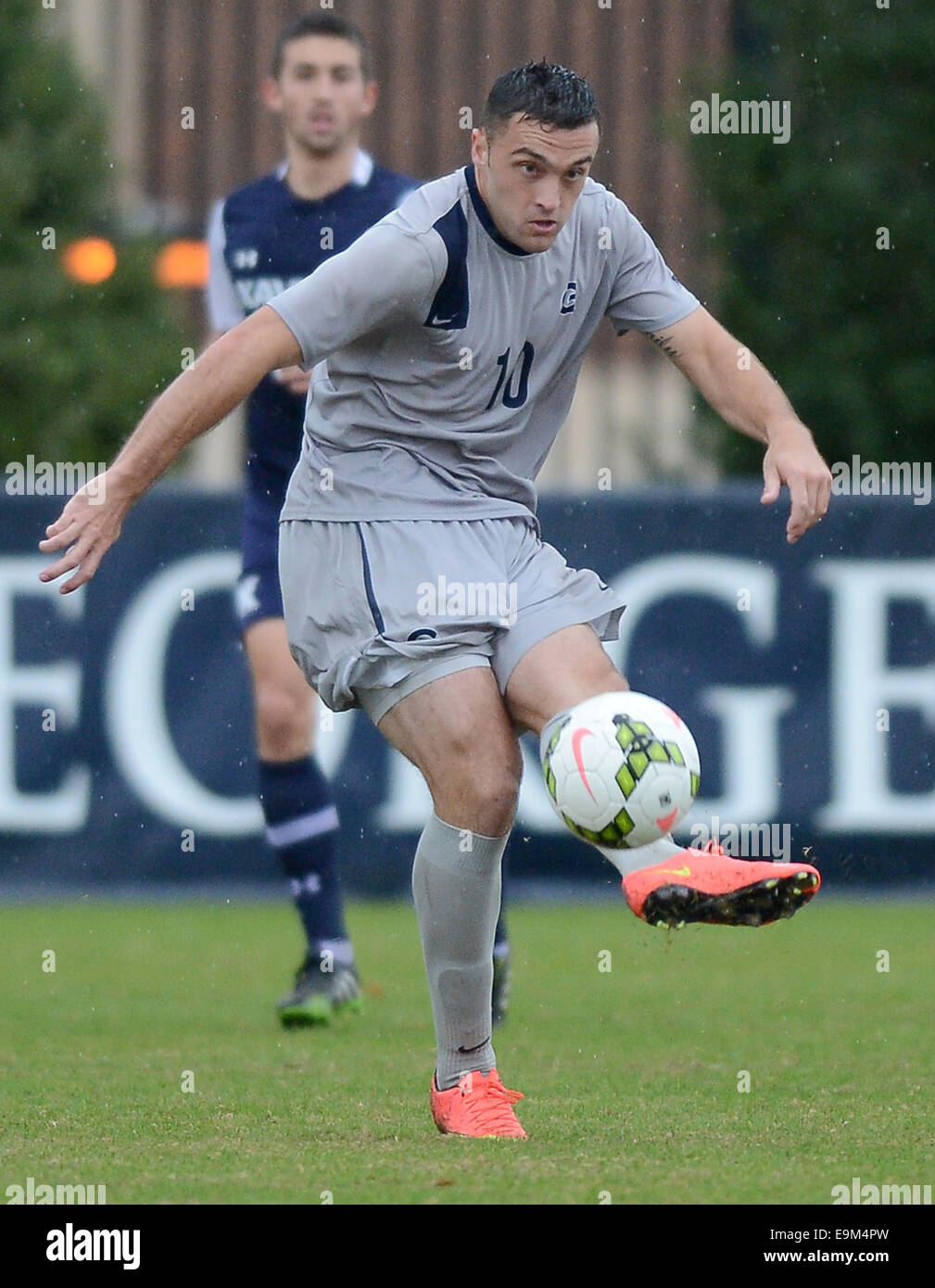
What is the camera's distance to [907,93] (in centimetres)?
1739

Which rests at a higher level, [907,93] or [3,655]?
[907,93]

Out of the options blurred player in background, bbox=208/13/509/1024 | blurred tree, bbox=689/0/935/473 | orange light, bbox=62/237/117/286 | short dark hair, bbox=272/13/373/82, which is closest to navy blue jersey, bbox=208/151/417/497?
blurred player in background, bbox=208/13/509/1024

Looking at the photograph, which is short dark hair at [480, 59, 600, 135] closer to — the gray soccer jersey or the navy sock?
the gray soccer jersey

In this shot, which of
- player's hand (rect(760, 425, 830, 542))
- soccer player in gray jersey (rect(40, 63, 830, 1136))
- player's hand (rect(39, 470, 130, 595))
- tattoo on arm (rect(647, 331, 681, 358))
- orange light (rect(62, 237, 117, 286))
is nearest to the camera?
player's hand (rect(39, 470, 130, 595))

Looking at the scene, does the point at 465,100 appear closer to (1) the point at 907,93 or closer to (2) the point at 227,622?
(1) the point at 907,93

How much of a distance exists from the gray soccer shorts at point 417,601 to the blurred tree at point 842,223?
491 inches

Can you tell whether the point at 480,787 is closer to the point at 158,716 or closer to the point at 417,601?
the point at 417,601

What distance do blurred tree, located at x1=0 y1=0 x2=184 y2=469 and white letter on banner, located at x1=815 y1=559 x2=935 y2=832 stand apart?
319 inches

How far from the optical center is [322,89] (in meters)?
6.94

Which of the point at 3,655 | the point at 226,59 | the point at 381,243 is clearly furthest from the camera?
the point at 226,59

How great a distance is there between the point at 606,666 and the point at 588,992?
2914 mm

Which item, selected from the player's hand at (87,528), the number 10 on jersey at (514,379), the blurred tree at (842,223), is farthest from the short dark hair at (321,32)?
the blurred tree at (842,223)

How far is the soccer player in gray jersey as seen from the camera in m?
4.52
